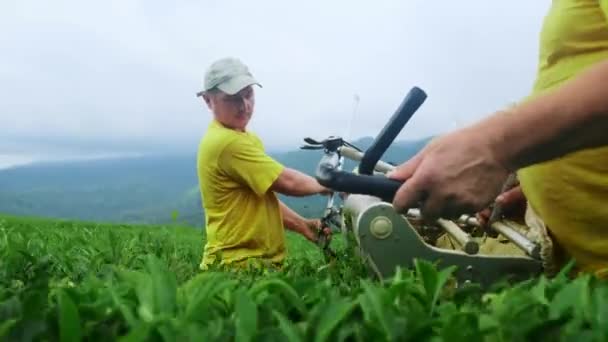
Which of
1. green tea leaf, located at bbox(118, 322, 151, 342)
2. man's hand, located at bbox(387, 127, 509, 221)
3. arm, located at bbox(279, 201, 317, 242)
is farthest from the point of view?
Result: arm, located at bbox(279, 201, 317, 242)

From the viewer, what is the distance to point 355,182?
185cm

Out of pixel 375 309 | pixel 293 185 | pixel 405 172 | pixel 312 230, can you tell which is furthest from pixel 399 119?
pixel 312 230

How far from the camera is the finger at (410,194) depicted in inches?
70.1

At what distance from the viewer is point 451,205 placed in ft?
5.85

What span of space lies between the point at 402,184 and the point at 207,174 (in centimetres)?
410

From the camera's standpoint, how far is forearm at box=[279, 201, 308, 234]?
20.5 ft

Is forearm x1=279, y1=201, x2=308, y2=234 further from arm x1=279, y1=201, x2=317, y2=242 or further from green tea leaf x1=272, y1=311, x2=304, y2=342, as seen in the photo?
green tea leaf x1=272, y1=311, x2=304, y2=342

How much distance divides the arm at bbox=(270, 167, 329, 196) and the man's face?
1.66ft

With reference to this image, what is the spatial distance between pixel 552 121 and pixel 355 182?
41 cm

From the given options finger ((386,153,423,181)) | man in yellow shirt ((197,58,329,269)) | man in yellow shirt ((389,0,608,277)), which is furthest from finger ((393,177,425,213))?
man in yellow shirt ((197,58,329,269))

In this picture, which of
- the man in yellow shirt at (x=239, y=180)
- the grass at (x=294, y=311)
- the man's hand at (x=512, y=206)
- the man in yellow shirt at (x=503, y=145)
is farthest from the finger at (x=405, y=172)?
the man in yellow shirt at (x=239, y=180)

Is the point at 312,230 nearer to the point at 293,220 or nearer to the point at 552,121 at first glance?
the point at 293,220

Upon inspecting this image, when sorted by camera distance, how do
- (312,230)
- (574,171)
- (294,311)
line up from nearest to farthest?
1. (294,311)
2. (574,171)
3. (312,230)

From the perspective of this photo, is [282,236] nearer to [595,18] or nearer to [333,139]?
[333,139]
